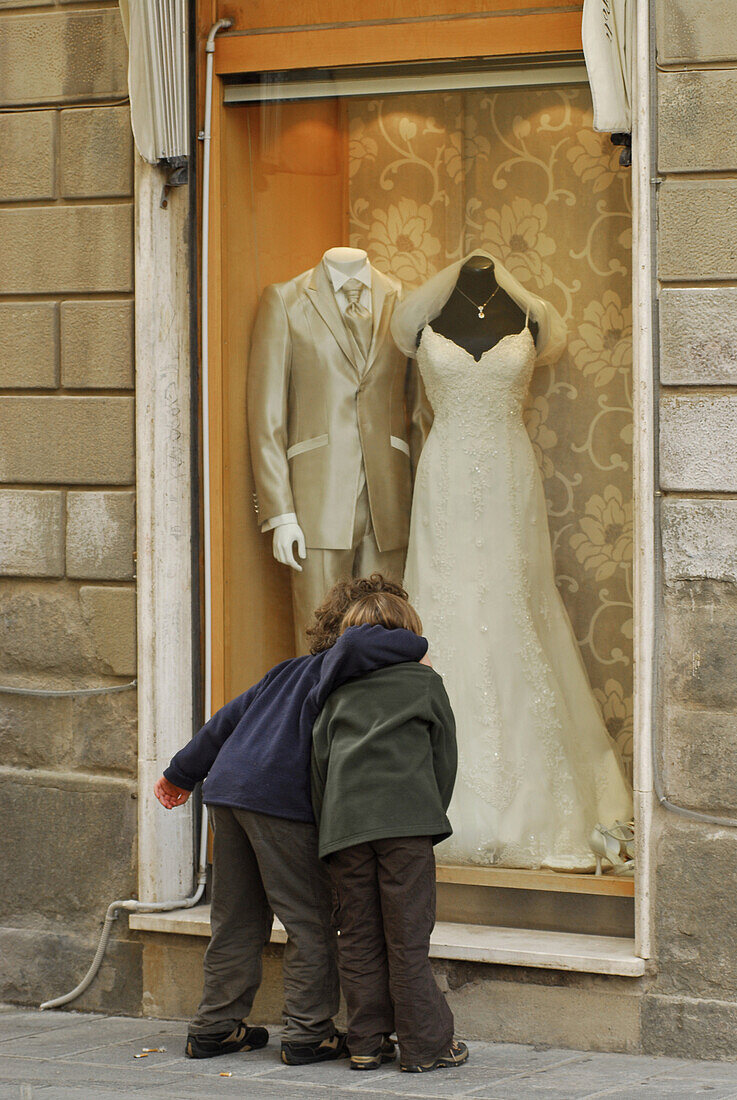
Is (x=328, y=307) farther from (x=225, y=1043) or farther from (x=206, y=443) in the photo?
(x=225, y=1043)

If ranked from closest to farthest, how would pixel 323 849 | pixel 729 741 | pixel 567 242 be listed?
pixel 323 849 → pixel 729 741 → pixel 567 242

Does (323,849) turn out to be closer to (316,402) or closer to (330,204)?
(316,402)

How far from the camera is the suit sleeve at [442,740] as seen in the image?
4250 millimetres

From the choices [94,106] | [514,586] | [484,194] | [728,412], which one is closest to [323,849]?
[514,586]

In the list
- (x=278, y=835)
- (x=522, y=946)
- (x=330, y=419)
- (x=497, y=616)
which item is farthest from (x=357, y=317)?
(x=522, y=946)

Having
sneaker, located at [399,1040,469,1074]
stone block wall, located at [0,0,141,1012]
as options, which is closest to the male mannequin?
stone block wall, located at [0,0,141,1012]

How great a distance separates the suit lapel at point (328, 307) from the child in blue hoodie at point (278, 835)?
47.4 inches

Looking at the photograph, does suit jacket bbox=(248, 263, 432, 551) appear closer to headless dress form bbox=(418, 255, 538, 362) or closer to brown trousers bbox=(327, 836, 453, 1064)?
headless dress form bbox=(418, 255, 538, 362)

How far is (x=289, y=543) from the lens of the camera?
17.6 feet

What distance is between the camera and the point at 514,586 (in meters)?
5.24

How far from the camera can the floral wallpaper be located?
16.8ft

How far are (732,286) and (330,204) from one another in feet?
5.53

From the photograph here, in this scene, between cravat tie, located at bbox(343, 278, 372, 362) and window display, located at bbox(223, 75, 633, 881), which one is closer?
window display, located at bbox(223, 75, 633, 881)

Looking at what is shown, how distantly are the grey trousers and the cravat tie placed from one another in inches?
75.4
